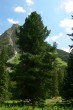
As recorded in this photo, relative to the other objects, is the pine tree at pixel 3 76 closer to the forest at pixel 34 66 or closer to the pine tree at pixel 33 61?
the forest at pixel 34 66

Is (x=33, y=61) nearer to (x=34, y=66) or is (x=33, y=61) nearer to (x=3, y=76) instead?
(x=34, y=66)

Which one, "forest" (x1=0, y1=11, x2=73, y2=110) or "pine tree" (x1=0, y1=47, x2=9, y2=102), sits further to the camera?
"pine tree" (x1=0, y1=47, x2=9, y2=102)

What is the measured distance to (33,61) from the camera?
3888cm

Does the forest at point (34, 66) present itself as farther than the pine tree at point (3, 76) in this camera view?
No

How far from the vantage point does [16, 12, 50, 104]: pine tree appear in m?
38.0

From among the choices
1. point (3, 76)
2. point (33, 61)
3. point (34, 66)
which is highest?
point (3, 76)

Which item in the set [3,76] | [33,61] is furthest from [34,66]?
[3,76]

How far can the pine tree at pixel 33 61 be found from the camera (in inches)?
1495

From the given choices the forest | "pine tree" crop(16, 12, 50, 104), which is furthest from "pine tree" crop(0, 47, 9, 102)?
"pine tree" crop(16, 12, 50, 104)

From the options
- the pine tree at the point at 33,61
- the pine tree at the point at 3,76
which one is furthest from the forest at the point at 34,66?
the pine tree at the point at 3,76

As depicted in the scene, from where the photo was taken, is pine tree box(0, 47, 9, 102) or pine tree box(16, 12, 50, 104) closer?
pine tree box(16, 12, 50, 104)

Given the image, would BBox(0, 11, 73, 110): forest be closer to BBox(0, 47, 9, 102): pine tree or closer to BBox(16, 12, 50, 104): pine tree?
BBox(16, 12, 50, 104): pine tree

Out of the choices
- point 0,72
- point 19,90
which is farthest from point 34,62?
point 0,72

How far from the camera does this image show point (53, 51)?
41219mm
